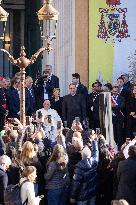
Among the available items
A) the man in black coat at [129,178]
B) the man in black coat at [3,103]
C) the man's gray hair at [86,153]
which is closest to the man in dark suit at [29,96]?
the man in black coat at [3,103]

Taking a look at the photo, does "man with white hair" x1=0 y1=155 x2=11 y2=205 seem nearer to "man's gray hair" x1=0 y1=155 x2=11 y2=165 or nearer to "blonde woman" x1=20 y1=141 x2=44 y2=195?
"man's gray hair" x1=0 y1=155 x2=11 y2=165

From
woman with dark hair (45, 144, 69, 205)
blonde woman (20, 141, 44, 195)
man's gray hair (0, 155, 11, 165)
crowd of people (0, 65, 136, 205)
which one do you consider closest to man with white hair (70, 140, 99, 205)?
crowd of people (0, 65, 136, 205)

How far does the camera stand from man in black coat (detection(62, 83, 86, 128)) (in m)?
19.2

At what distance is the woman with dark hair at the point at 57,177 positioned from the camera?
12578 millimetres

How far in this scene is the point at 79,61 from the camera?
21656 millimetres

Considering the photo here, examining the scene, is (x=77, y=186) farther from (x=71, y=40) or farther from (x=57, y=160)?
(x=71, y=40)

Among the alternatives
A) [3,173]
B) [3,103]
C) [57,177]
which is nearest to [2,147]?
[57,177]

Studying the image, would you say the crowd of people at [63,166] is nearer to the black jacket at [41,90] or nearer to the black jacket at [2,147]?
the black jacket at [2,147]

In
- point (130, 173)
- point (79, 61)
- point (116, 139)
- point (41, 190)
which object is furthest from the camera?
point (79, 61)

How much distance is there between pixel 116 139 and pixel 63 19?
463cm

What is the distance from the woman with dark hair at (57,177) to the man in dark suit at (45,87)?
7.16 meters

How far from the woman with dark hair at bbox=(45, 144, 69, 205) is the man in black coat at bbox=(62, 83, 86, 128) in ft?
20.9

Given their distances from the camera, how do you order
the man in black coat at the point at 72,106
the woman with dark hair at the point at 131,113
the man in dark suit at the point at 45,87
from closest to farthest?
1. the woman with dark hair at the point at 131,113
2. the man in black coat at the point at 72,106
3. the man in dark suit at the point at 45,87

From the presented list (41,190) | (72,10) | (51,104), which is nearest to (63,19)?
(72,10)
